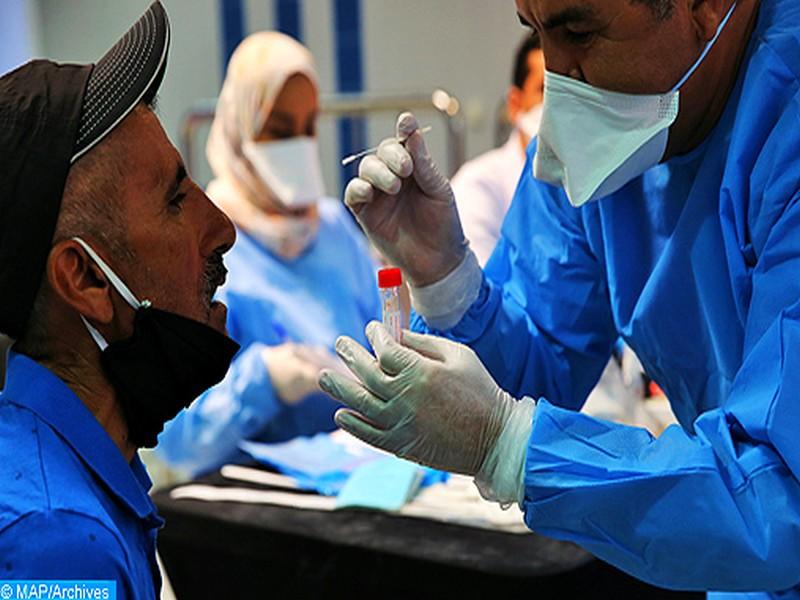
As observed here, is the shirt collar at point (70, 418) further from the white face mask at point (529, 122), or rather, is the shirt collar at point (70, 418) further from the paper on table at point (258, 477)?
the white face mask at point (529, 122)

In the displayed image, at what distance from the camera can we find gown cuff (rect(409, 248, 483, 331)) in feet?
4.79

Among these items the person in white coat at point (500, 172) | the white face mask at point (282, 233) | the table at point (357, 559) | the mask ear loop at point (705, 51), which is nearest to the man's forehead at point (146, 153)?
the mask ear loop at point (705, 51)

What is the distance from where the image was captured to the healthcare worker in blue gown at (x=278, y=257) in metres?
2.57

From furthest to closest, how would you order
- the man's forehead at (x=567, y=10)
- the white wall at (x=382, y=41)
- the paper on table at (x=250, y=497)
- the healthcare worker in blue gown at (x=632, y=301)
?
the white wall at (x=382, y=41)
the paper on table at (x=250, y=497)
the man's forehead at (x=567, y=10)
the healthcare worker in blue gown at (x=632, y=301)

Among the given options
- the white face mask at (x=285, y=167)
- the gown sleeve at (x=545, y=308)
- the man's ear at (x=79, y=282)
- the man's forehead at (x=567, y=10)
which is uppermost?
the man's forehead at (x=567, y=10)

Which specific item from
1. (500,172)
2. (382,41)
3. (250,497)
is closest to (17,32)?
(382,41)

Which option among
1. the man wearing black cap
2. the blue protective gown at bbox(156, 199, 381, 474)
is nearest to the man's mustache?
the man wearing black cap

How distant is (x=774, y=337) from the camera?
3.49 ft

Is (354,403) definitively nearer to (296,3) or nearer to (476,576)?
(476,576)

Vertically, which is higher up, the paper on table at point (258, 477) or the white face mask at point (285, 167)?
the white face mask at point (285, 167)

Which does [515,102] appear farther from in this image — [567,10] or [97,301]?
[97,301]

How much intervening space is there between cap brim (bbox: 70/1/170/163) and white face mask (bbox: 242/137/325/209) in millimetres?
1641

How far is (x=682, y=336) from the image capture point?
138 cm

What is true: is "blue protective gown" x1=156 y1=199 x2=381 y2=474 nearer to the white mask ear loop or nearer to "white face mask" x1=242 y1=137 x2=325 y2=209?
"white face mask" x1=242 y1=137 x2=325 y2=209
